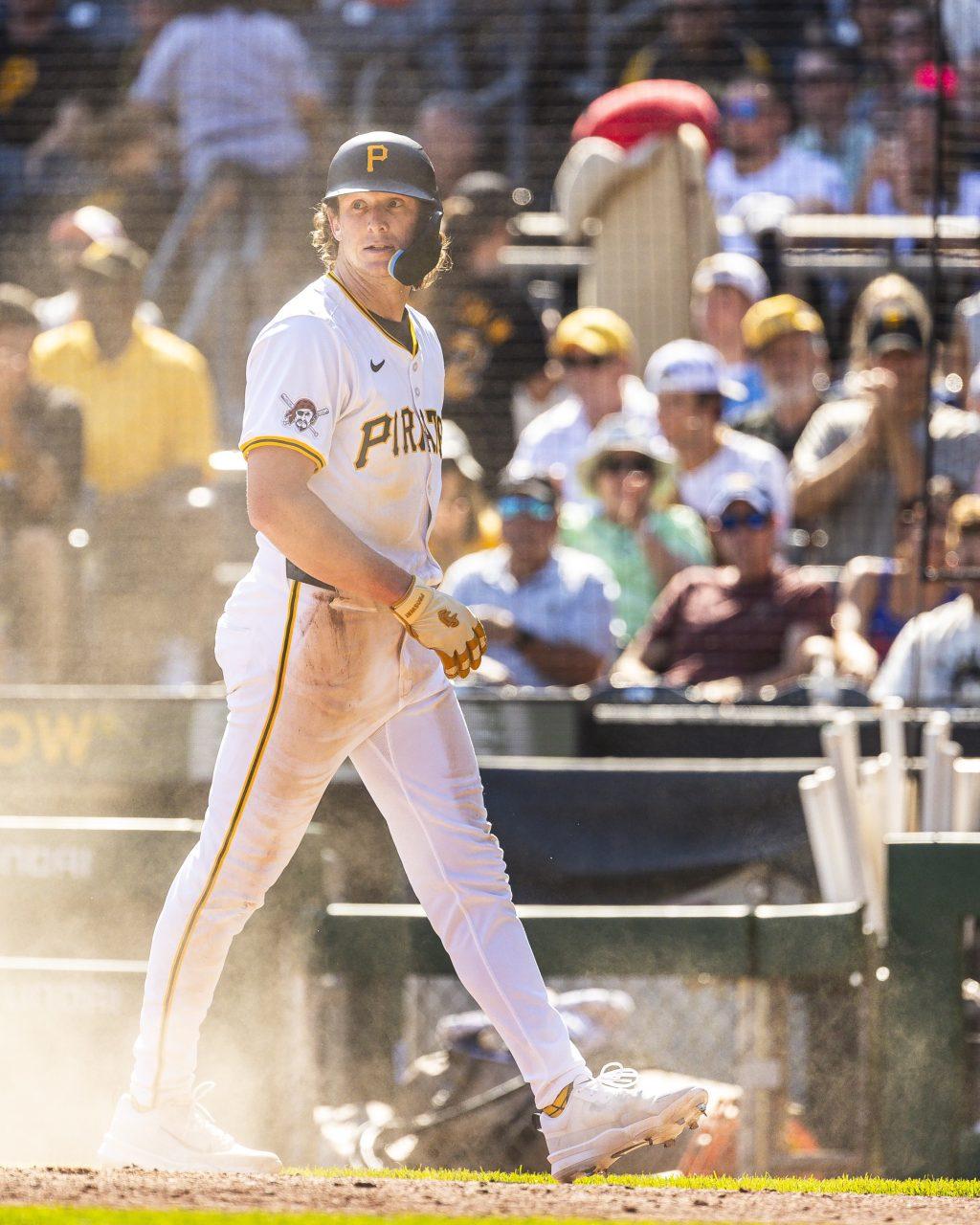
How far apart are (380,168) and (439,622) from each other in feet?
3.06

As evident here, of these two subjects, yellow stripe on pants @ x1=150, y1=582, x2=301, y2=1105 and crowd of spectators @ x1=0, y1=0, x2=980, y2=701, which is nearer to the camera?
yellow stripe on pants @ x1=150, y1=582, x2=301, y2=1105

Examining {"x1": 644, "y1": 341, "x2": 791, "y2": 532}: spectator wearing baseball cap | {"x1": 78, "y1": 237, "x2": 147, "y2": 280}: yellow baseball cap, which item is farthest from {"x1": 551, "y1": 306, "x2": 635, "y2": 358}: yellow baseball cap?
{"x1": 78, "y1": 237, "x2": 147, "y2": 280}: yellow baseball cap

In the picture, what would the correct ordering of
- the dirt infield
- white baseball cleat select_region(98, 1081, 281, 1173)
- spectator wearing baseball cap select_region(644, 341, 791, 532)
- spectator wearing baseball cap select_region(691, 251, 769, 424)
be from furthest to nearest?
spectator wearing baseball cap select_region(691, 251, 769, 424), spectator wearing baseball cap select_region(644, 341, 791, 532), white baseball cleat select_region(98, 1081, 281, 1173), the dirt infield

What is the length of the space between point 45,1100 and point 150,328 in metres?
4.53

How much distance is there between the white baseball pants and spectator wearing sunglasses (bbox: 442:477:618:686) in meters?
3.23

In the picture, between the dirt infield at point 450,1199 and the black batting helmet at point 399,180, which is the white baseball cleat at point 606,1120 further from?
the black batting helmet at point 399,180

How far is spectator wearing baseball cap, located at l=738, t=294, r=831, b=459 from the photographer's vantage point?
28.9 ft

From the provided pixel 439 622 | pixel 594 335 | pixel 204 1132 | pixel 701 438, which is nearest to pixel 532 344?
pixel 594 335

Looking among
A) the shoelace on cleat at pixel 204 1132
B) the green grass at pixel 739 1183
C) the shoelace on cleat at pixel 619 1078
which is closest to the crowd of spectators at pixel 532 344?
the green grass at pixel 739 1183

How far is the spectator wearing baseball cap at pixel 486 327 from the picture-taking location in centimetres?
938

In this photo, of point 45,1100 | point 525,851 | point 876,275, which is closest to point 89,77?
point 876,275

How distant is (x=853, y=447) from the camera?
26.8ft

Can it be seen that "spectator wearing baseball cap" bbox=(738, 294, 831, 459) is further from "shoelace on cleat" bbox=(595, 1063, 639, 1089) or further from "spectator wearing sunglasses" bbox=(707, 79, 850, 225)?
"shoelace on cleat" bbox=(595, 1063, 639, 1089)

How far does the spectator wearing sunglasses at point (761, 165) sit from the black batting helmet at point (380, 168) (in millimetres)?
6509
